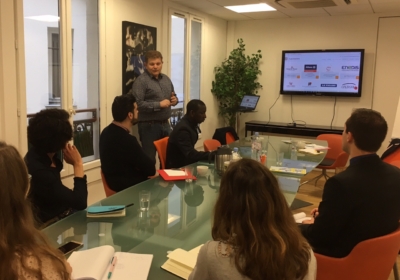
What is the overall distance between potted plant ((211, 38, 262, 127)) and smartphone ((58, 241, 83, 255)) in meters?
5.38

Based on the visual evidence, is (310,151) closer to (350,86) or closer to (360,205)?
(360,205)

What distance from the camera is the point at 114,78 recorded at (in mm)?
4590

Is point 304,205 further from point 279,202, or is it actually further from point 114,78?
point 279,202

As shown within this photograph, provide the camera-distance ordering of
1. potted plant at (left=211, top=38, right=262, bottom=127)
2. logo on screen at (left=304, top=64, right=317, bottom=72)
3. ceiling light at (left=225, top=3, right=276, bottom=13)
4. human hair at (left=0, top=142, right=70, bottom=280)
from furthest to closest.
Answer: potted plant at (left=211, top=38, right=262, bottom=127) → logo on screen at (left=304, top=64, right=317, bottom=72) → ceiling light at (left=225, top=3, right=276, bottom=13) → human hair at (left=0, top=142, right=70, bottom=280)

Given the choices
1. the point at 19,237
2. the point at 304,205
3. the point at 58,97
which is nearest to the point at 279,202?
the point at 19,237

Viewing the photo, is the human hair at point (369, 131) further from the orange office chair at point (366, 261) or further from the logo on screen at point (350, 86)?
the logo on screen at point (350, 86)

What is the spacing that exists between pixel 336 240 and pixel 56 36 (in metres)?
3.25

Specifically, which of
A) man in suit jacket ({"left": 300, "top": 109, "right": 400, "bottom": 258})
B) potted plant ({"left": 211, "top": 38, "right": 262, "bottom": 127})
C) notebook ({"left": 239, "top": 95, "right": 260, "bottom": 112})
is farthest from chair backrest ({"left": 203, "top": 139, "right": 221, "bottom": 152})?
potted plant ({"left": 211, "top": 38, "right": 262, "bottom": 127})

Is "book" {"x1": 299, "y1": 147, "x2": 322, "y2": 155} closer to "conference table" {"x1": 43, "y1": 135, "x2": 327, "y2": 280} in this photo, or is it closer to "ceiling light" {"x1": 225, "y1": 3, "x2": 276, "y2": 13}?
"conference table" {"x1": 43, "y1": 135, "x2": 327, "y2": 280}

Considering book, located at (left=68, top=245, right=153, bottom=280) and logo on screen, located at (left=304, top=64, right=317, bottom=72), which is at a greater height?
logo on screen, located at (left=304, top=64, right=317, bottom=72)

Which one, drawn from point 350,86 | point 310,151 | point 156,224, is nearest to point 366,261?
point 156,224

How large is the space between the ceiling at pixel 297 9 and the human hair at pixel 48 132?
385 cm

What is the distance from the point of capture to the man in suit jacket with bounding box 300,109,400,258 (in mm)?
1808

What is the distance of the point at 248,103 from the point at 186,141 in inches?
132
